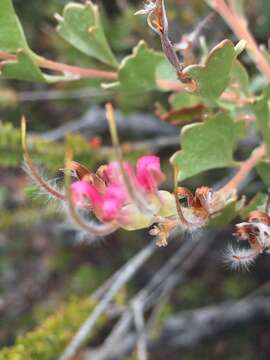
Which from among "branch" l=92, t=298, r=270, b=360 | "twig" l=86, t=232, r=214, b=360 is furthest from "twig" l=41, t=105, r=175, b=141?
"branch" l=92, t=298, r=270, b=360

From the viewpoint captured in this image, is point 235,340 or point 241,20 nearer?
point 241,20

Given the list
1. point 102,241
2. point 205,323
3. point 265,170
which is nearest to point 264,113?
point 265,170

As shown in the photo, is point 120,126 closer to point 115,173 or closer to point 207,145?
point 207,145

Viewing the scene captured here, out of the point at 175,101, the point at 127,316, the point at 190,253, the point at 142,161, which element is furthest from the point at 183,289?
Answer: the point at 142,161

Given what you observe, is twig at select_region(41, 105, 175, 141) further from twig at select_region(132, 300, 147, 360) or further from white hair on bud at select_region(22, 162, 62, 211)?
white hair on bud at select_region(22, 162, 62, 211)

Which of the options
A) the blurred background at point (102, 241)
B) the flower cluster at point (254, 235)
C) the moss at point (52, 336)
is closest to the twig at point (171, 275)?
the blurred background at point (102, 241)

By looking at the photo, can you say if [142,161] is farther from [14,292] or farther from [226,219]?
[14,292]
